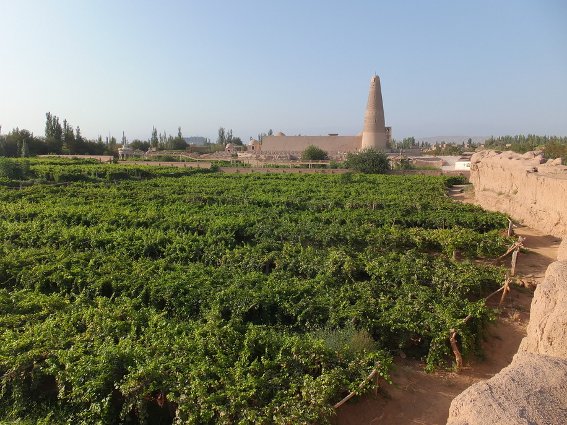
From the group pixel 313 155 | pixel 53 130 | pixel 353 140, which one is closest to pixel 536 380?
pixel 313 155

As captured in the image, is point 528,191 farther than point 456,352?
Yes

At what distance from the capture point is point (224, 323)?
6.42m

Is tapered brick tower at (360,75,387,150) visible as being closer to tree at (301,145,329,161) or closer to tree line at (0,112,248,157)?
tree at (301,145,329,161)

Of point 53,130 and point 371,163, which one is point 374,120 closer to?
point 371,163

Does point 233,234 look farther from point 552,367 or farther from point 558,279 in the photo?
point 552,367

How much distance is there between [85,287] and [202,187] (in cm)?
1445

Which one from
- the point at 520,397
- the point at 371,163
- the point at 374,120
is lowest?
the point at 520,397

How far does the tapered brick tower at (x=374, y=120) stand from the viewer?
1666 inches

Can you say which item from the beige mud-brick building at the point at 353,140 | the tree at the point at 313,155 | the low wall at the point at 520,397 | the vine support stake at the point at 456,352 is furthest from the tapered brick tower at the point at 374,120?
the low wall at the point at 520,397

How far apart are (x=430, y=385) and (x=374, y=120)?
131ft

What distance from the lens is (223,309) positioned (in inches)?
269

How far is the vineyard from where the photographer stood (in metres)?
4.73

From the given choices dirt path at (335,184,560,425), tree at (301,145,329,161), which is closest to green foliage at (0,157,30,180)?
tree at (301,145,329,161)

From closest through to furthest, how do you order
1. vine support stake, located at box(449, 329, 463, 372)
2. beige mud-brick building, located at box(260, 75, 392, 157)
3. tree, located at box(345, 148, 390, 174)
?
vine support stake, located at box(449, 329, 463, 372)
tree, located at box(345, 148, 390, 174)
beige mud-brick building, located at box(260, 75, 392, 157)
